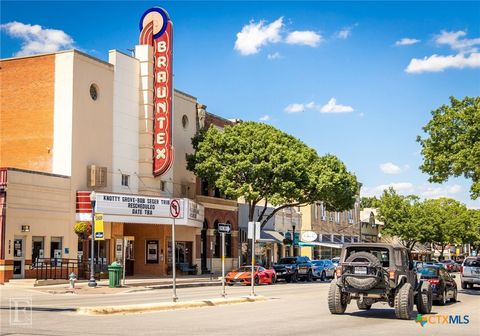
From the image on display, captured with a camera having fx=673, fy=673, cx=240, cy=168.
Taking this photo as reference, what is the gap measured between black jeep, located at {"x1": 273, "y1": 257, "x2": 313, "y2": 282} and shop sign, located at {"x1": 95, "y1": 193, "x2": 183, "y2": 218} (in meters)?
8.14

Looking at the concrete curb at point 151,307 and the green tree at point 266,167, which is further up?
the green tree at point 266,167

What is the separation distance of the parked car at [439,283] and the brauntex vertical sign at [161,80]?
75.7ft

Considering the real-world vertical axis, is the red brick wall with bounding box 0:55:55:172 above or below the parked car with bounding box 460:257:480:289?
above

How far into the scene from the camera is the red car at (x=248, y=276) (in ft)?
127

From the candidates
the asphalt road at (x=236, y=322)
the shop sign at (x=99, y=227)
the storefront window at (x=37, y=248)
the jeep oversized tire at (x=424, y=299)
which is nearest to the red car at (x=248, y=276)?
the shop sign at (x=99, y=227)

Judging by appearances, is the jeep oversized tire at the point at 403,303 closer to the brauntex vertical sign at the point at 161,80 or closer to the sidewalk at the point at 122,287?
the sidewalk at the point at 122,287

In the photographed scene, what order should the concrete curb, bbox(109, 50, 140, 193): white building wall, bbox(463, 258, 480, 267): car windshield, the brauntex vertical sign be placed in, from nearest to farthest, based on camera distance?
the concrete curb, bbox(463, 258, 480, 267): car windshield, bbox(109, 50, 140, 193): white building wall, the brauntex vertical sign

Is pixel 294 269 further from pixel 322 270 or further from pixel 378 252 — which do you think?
pixel 378 252

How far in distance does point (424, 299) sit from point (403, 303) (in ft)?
7.08

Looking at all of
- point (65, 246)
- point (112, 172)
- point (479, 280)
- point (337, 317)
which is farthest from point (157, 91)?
point (337, 317)

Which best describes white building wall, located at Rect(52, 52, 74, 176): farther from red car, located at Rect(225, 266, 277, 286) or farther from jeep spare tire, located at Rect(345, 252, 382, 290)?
jeep spare tire, located at Rect(345, 252, 382, 290)

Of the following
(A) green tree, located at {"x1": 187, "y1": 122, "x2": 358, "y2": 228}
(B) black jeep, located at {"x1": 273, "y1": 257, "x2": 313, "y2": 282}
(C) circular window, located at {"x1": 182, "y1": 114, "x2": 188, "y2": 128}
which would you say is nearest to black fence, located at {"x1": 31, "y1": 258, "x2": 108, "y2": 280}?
(A) green tree, located at {"x1": 187, "y1": 122, "x2": 358, "y2": 228}

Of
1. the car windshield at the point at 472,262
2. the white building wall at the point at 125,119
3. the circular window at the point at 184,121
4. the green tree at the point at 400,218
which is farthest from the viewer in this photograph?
the green tree at the point at 400,218

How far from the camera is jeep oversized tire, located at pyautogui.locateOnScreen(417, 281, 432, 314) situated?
63.8ft
